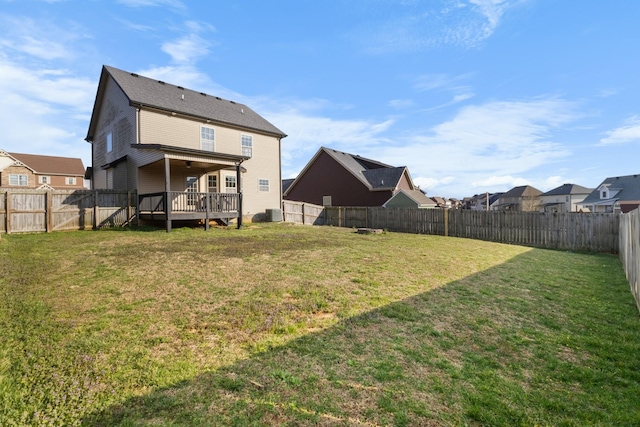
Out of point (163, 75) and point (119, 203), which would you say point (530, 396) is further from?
point (163, 75)

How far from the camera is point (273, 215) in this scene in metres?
20.2

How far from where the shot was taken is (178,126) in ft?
54.7

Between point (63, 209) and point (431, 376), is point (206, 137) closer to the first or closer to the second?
point (63, 209)

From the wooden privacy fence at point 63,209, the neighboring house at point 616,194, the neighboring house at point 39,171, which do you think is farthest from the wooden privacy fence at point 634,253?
the neighboring house at point 39,171

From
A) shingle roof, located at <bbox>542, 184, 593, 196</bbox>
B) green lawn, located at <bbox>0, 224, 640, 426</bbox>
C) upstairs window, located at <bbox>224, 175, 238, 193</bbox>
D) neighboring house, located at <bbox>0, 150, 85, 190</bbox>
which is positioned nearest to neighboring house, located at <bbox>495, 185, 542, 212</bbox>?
shingle roof, located at <bbox>542, 184, 593, 196</bbox>

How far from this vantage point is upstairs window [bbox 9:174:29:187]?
37938mm

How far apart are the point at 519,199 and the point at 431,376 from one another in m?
76.4

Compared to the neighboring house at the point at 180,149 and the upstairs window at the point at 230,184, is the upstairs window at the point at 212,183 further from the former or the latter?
the upstairs window at the point at 230,184

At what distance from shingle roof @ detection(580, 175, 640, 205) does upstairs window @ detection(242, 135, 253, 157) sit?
160ft

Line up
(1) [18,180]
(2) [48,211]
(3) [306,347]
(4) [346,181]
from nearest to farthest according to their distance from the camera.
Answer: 1. (3) [306,347]
2. (2) [48,211]
3. (4) [346,181]
4. (1) [18,180]

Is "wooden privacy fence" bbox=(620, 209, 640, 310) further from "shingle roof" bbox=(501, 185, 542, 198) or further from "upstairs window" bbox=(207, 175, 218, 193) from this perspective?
"shingle roof" bbox=(501, 185, 542, 198)

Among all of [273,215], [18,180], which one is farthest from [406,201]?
[18,180]

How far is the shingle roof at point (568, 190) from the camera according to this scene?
192 ft

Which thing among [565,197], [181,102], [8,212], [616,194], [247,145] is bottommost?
[8,212]
